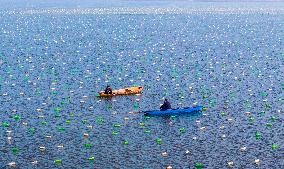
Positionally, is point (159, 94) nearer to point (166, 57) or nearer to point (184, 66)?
point (184, 66)

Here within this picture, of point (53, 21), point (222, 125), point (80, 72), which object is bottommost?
point (222, 125)

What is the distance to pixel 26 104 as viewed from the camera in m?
68.0

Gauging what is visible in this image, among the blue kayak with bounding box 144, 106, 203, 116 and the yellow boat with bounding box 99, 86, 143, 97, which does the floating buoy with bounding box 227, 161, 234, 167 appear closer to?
the blue kayak with bounding box 144, 106, 203, 116

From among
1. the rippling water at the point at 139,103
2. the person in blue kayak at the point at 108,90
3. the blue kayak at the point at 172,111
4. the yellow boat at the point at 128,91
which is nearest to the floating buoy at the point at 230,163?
the rippling water at the point at 139,103

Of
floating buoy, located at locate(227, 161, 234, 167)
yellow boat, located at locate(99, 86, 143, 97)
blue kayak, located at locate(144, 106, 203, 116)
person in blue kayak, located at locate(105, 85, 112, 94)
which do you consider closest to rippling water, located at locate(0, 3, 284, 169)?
floating buoy, located at locate(227, 161, 234, 167)

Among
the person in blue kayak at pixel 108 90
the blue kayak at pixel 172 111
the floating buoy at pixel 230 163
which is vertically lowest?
the floating buoy at pixel 230 163

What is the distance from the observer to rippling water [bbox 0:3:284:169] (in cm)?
5144

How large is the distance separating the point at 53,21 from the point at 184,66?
10037cm

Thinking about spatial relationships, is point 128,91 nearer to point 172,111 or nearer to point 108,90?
point 108,90

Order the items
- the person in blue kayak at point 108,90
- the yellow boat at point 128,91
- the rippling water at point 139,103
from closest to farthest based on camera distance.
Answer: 1. the rippling water at point 139,103
2. the person in blue kayak at point 108,90
3. the yellow boat at point 128,91

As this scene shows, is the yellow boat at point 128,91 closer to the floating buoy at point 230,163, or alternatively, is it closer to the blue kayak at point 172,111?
the blue kayak at point 172,111

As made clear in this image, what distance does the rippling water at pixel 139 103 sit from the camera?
51.4m

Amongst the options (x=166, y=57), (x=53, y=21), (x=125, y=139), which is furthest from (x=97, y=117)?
(x=53, y=21)

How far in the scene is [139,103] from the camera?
69.6 metres
